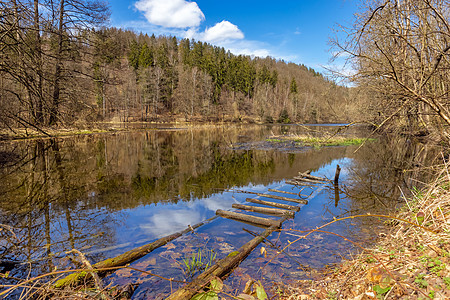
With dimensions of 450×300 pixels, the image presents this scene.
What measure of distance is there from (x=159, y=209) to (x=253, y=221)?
3.62m

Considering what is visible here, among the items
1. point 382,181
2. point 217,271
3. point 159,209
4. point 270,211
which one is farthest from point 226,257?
point 382,181

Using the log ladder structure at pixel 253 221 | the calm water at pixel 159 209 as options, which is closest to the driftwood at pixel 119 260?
the calm water at pixel 159 209

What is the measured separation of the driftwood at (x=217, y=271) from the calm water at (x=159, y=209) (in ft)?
0.54

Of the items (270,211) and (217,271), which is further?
(270,211)

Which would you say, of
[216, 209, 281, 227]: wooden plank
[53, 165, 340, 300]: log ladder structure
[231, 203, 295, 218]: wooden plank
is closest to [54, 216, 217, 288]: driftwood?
[53, 165, 340, 300]: log ladder structure

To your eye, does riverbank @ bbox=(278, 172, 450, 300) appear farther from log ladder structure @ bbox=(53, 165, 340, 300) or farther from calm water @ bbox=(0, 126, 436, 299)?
log ladder structure @ bbox=(53, 165, 340, 300)

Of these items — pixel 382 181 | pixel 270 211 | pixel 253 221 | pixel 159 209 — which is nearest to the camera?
pixel 253 221

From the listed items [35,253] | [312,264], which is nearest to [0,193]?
[35,253]

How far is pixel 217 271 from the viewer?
14.2 ft

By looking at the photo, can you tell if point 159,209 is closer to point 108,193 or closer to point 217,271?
point 108,193

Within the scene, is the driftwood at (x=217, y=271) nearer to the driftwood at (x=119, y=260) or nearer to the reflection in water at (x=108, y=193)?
the driftwood at (x=119, y=260)

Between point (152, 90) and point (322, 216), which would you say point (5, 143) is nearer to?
point (322, 216)

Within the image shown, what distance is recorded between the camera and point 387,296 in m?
2.48

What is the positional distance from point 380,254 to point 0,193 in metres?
12.2
